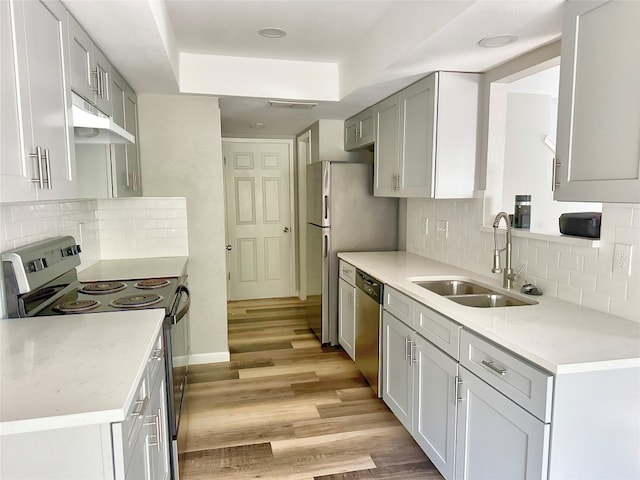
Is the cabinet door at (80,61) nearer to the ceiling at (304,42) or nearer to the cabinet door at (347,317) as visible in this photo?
the ceiling at (304,42)

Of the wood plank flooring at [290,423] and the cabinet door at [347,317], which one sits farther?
the cabinet door at [347,317]

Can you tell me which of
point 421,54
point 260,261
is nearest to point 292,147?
point 260,261

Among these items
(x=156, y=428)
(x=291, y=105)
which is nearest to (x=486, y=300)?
(x=156, y=428)

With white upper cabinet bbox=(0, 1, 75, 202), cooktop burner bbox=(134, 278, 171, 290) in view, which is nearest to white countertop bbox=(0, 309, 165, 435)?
white upper cabinet bbox=(0, 1, 75, 202)

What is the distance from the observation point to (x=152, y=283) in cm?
247

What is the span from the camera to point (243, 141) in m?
5.50

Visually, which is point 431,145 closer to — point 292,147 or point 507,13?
point 507,13

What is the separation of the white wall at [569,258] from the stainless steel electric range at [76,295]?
184 cm

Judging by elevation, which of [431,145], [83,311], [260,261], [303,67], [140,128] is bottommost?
[260,261]

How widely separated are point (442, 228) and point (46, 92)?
8.40 feet

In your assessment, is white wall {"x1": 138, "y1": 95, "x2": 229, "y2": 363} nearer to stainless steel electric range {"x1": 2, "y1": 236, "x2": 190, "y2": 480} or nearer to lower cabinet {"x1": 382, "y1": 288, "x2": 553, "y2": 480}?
stainless steel electric range {"x1": 2, "y1": 236, "x2": 190, "y2": 480}

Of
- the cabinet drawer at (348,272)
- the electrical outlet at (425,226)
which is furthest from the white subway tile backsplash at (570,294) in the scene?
the cabinet drawer at (348,272)

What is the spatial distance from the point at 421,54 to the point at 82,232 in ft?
7.90

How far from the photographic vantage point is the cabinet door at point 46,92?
132cm
